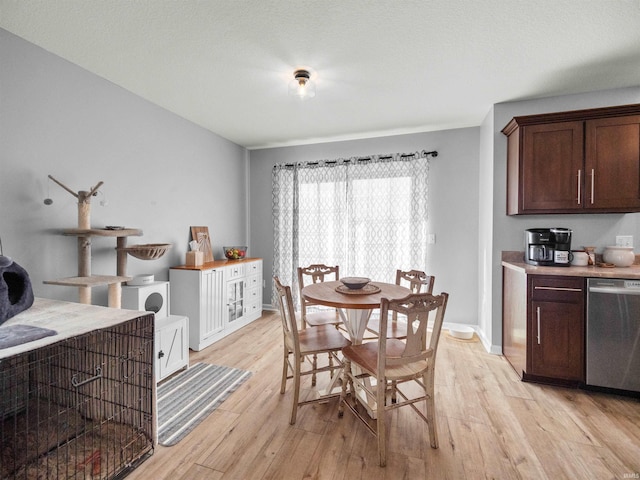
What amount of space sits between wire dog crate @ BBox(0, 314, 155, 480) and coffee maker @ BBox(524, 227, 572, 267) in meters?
3.09

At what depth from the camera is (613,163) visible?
2516 mm

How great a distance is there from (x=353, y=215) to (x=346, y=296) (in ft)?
7.05

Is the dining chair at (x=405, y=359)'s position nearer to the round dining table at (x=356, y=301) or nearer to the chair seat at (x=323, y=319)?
the round dining table at (x=356, y=301)

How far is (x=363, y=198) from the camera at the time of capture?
407 cm

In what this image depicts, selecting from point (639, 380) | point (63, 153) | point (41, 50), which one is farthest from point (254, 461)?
Result: point (41, 50)

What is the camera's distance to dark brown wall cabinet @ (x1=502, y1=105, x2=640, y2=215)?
8.14 feet

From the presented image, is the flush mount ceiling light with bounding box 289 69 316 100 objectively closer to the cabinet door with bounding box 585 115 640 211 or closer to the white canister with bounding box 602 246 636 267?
the cabinet door with bounding box 585 115 640 211

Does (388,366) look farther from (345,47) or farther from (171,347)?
(345,47)

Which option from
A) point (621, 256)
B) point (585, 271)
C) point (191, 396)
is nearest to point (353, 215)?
point (585, 271)

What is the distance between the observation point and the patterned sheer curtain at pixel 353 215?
12.6 feet

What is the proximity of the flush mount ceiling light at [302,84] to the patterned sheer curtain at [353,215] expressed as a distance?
65.0 inches

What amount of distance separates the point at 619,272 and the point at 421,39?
2277mm

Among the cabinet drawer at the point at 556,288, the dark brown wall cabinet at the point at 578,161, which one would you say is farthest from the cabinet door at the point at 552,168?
the cabinet drawer at the point at 556,288

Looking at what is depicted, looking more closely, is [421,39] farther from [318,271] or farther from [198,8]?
[318,271]
